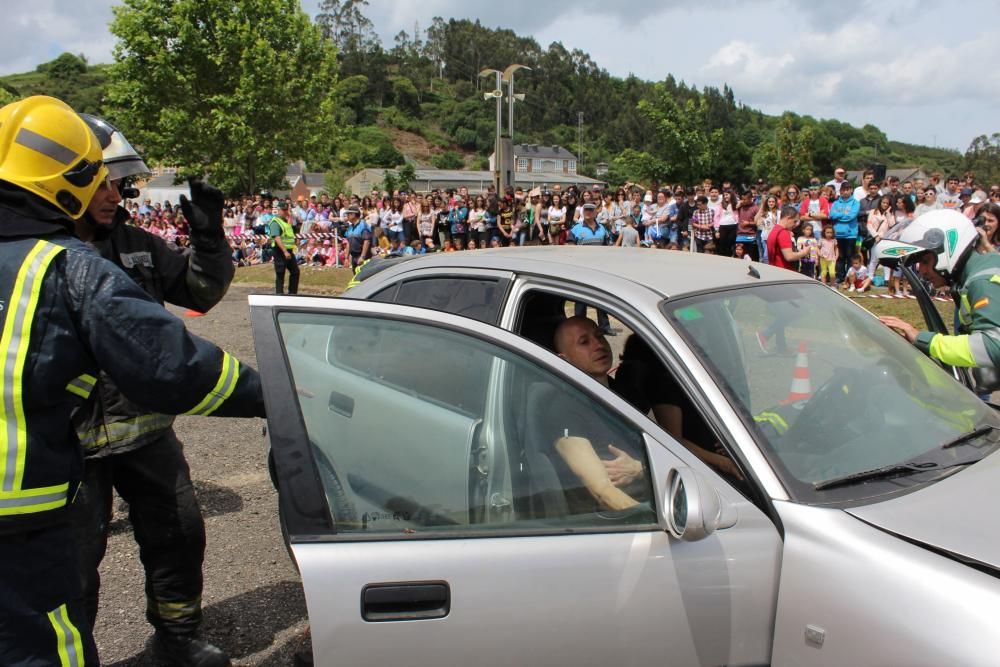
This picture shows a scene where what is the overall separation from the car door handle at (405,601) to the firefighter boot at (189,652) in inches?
55.7

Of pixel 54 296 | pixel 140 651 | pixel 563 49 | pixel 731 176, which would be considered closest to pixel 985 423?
pixel 54 296

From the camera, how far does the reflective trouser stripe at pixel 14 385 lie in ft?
6.03

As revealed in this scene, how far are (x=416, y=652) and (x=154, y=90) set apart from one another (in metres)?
37.9

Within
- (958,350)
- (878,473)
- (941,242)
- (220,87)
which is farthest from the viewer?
(220,87)

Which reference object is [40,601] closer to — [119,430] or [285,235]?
[119,430]

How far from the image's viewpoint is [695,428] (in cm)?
282

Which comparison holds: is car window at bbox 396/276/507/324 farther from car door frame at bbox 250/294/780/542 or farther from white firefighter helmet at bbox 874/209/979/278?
white firefighter helmet at bbox 874/209/979/278

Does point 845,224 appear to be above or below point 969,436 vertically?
above

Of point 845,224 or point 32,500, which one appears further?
point 845,224

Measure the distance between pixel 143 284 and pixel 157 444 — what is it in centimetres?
61

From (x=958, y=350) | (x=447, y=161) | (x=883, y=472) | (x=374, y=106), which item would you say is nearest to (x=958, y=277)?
(x=958, y=350)

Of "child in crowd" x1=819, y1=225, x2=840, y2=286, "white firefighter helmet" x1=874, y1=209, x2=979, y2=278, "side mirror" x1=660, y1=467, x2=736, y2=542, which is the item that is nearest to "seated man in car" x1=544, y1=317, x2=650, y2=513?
"side mirror" x1=660, y1=467, x2=736, y2=542

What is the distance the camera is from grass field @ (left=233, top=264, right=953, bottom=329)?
9.52 metres

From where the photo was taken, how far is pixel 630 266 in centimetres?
279
